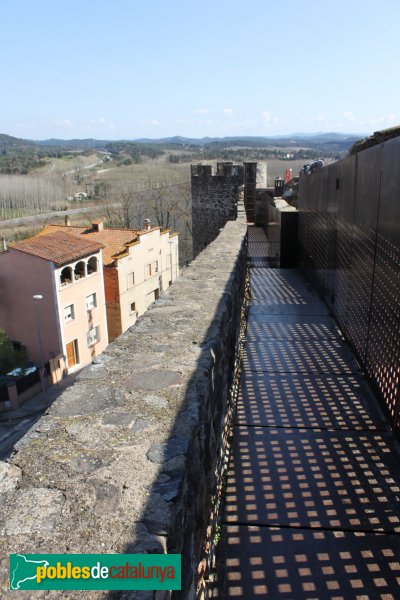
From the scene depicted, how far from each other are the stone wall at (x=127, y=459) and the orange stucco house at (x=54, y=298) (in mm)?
19365

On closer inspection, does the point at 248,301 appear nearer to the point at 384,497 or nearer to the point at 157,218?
the point at 384,497

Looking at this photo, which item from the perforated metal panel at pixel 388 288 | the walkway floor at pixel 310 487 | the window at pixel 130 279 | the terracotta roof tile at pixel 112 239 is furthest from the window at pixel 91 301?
the perforated metal panel at pixel 388 288

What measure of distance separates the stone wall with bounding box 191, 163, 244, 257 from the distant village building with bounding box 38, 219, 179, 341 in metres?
7.91

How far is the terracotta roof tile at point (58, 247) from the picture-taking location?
2166 centimetres

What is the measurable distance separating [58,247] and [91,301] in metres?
3.37

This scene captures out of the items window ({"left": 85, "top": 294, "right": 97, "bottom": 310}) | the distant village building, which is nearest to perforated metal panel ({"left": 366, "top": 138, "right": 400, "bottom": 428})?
window ({"left": 85, "top": 294, "right": 97, "bottom": 310})

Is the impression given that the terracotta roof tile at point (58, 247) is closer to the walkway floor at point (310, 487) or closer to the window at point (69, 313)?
the window at point (69, 313)

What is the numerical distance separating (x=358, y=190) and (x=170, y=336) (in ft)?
8.94

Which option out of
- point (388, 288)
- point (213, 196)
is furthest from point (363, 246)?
point (213, 196)

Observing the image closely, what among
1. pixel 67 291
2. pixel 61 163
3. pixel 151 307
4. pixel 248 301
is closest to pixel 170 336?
pixel 151 307

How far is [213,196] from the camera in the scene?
1906 centimetres

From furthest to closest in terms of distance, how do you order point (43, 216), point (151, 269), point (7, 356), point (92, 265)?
point (43, 216) → point (151, 269) → point (92, 265) → point (7, 356)

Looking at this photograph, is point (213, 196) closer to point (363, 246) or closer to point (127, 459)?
point (363, 246)

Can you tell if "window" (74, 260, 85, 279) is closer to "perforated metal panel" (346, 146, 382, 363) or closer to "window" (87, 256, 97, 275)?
"window" (87, 256, 97, 275)
